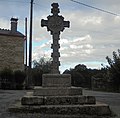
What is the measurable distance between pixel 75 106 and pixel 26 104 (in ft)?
5.67

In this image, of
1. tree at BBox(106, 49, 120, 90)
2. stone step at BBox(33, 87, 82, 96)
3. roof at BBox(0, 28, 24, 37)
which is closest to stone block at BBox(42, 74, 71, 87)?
stone step at BBox(33, 87, 82, 96)

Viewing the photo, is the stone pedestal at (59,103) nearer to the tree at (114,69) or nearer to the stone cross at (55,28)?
the stone cross at (55,28)

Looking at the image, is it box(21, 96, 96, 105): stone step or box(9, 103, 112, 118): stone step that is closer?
box(9, 103, 112, 118): stone step

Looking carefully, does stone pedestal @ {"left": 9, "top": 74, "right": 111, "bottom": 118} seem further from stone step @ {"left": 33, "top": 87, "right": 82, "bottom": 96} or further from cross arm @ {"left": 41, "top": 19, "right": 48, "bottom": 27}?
cross arm @ {"left": 41, "top": 19, "right": 48, "bottom": 27}

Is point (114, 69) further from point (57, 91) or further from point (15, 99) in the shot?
point (57, 91)

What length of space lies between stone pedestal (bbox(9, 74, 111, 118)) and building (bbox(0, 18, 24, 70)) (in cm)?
4791

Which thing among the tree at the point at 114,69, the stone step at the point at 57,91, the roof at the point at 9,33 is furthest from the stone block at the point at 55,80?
the roof at the point at 9,33

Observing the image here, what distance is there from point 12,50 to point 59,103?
5027 centimetres

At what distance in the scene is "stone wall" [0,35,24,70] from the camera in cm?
6150

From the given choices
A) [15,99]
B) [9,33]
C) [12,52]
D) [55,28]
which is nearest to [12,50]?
[12,52]

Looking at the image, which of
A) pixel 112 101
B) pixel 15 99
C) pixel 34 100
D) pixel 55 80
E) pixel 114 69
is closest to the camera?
pixel 34 100

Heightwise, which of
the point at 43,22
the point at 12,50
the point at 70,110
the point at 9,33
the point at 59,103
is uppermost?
the point at 9,33

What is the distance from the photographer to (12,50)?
62.1m

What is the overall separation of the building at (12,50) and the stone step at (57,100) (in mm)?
49134
